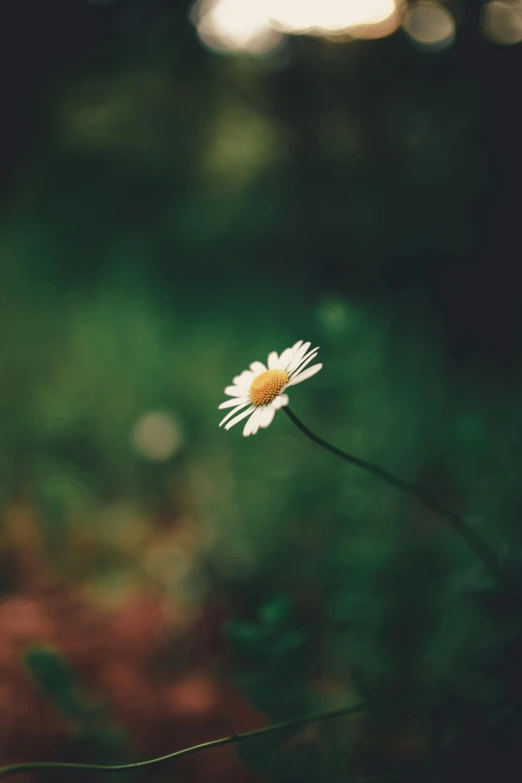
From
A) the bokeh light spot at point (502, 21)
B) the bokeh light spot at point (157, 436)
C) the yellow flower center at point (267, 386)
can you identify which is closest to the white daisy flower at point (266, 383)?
the yellow flower center at point (267, 386)

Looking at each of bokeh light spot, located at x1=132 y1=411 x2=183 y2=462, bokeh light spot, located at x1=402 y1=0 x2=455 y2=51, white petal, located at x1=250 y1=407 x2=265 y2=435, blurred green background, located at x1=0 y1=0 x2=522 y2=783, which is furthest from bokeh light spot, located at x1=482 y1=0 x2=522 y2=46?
white petal, located at x1=250 y1=407 x2=265 y2=435

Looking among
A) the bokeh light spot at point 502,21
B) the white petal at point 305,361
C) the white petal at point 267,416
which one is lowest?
the white petal at point 267,416

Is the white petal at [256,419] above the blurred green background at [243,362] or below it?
below

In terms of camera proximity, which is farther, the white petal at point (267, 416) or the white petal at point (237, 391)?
the white petal at point (237, 391)

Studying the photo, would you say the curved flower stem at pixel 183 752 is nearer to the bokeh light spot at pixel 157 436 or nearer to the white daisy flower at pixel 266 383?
the white daisy flower at pixel 266 383

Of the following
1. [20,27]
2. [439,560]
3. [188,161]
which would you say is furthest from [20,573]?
[20,27]

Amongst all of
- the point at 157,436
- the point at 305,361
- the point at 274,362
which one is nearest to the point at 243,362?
the point at 157,436

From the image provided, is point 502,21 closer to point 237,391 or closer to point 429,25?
point 429,25
